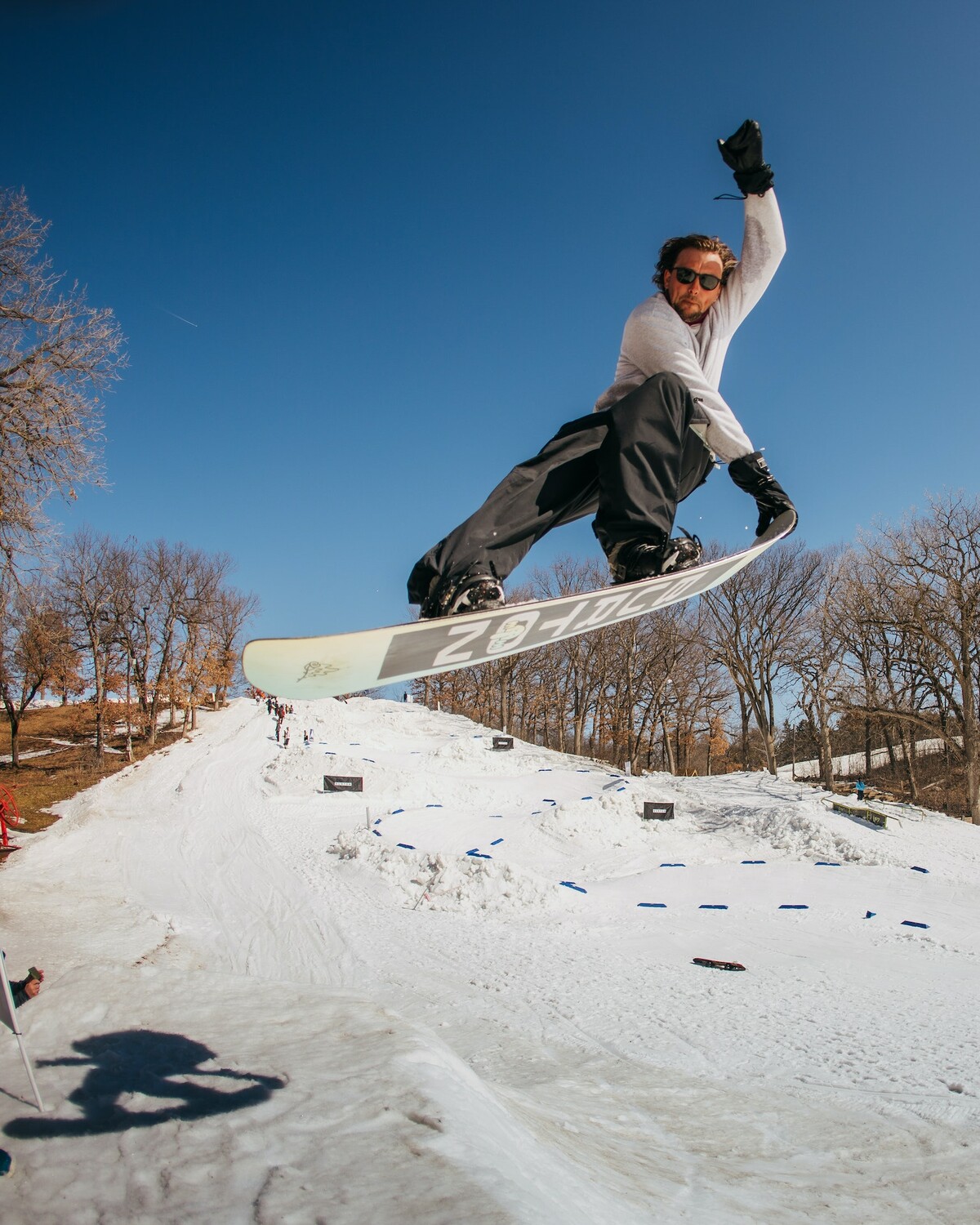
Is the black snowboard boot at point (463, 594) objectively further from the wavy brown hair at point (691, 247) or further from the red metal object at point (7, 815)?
the red metal object at point (7, 815)

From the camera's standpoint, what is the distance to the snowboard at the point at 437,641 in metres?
2.62

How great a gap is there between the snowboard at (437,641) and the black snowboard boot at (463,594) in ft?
0.19

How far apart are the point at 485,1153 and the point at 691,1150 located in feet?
6.24

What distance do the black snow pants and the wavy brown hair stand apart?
→ 0.66m

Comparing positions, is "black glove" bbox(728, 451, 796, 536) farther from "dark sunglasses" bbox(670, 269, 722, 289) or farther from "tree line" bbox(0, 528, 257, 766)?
"tree line" bbox(0, 528, 257, 766)

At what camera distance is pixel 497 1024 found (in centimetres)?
665

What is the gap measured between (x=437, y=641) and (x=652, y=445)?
4.16 feet

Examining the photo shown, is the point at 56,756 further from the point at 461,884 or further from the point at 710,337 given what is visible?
the point at 710,337

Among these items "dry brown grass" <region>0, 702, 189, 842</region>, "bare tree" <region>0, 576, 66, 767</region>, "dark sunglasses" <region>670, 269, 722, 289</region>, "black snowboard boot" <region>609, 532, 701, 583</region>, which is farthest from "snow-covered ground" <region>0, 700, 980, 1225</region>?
"bare tree" <region>0, 576, 66, 767</region>

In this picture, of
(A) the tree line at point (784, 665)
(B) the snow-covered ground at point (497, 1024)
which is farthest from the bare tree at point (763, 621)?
(B) the snow-covered ground at point (497, 1024)

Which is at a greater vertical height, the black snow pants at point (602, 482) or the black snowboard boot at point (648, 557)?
the black snow pants at point (602, 482)

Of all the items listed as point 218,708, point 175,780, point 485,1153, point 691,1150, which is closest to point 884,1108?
point 691,1150

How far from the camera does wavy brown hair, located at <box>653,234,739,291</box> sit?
3.15m

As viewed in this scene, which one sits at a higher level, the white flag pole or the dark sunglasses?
the dark sunglasses
